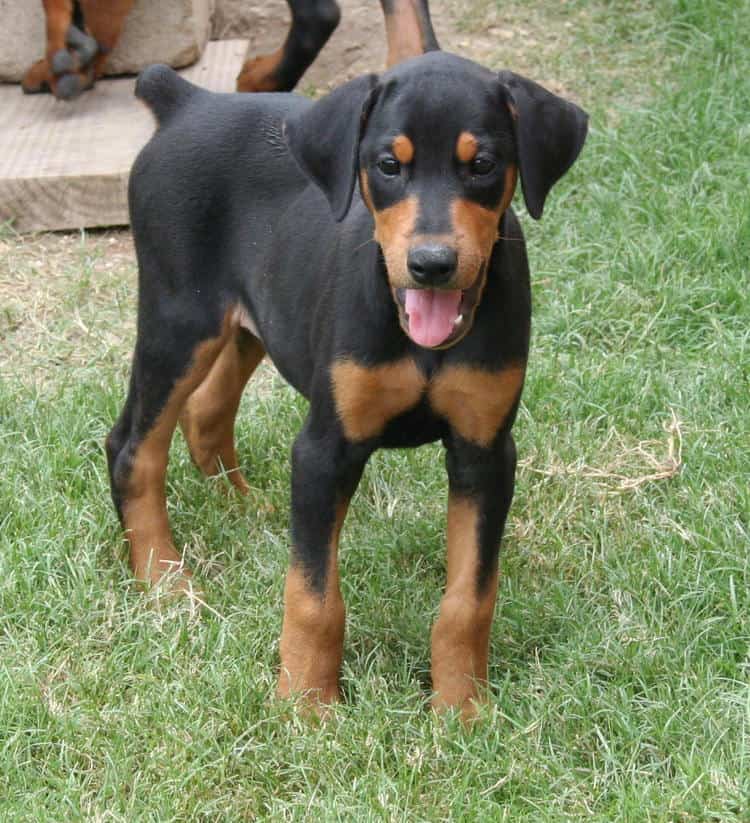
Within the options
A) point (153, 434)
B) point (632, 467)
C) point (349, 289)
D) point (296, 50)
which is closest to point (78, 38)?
point (296, 50)

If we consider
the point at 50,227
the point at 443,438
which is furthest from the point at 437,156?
the point at 50,227

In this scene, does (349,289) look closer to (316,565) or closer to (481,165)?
(481,165)

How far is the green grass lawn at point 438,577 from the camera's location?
12.3 ft

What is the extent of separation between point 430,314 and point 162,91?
155 cm

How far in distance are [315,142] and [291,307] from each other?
67 cm

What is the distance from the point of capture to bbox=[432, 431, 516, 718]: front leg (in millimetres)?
3979

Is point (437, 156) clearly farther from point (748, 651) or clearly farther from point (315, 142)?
point (748, 651)

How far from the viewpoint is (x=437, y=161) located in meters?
3.53

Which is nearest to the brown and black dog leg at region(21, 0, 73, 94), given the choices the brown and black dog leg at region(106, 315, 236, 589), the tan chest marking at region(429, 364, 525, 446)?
the brown and black dog leg at region(106, 315, 236, 589)

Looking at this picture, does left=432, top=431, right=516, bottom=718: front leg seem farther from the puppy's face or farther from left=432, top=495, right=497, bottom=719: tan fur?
the puppy's face

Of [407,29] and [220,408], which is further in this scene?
[407,29]

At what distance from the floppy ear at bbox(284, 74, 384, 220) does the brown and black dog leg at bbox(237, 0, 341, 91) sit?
3113 millimetres

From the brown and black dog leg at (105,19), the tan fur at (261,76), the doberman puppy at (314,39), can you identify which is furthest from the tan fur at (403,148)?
the brown and black dog leg at (105,19)

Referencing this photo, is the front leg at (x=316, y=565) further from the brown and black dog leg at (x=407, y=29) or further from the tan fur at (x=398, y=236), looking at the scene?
the brown and black dog leg at (x=407, y=29)
